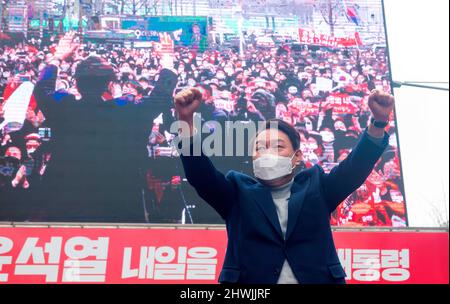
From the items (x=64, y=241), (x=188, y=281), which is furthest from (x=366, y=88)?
(x=64, y=241)

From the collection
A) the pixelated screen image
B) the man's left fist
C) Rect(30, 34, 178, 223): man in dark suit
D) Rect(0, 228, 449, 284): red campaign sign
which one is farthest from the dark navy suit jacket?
Rect(30, 34, 178, 223): man in dark suit

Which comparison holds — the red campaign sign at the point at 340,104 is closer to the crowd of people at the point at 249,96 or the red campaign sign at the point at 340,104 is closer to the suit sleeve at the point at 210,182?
the crowd of people at the point at 249,96

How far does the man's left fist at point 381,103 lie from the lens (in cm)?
188

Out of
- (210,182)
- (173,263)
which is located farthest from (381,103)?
(173,263)

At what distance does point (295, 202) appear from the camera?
6.29ft

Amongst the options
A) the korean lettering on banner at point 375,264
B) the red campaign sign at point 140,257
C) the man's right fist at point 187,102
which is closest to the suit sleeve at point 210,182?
the man's right fist at point 187,102

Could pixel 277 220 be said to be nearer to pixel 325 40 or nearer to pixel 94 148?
pixel 94 148

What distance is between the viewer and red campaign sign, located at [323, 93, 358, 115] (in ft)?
30.4

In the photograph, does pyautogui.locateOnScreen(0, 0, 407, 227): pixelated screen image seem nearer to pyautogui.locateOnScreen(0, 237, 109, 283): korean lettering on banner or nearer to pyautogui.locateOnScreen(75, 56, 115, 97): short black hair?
pyautogui.locateOnScreen(75, 56, 115, 97): short black hair

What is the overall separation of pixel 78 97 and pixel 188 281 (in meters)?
4.03

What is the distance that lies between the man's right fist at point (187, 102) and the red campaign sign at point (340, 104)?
7.66 meters

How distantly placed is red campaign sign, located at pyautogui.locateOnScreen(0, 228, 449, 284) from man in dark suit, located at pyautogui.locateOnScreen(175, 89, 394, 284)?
16.1ft

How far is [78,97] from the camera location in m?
9.05

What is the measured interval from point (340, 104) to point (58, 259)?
5.36m
